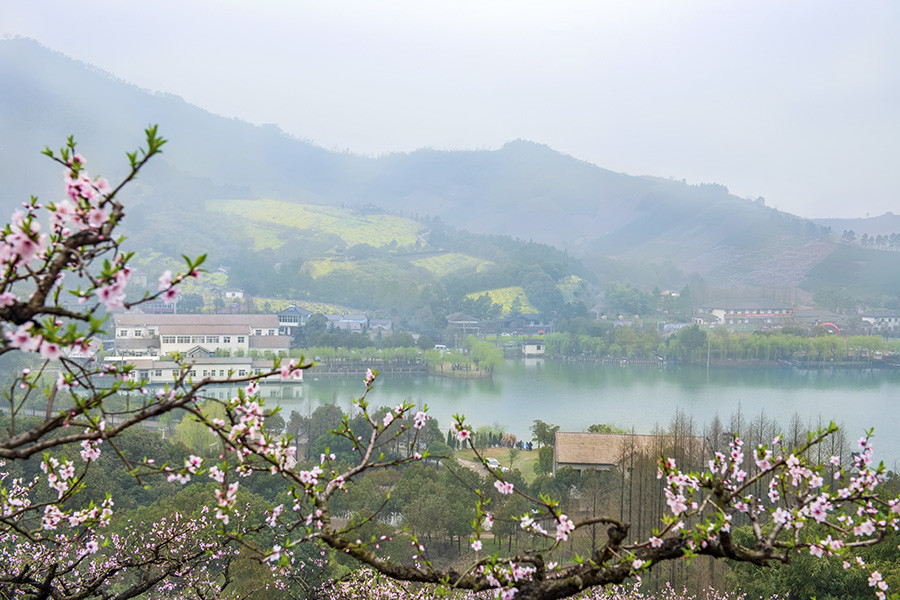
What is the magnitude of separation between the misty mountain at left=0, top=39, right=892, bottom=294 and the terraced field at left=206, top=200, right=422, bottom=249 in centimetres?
207

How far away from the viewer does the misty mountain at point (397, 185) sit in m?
51.4

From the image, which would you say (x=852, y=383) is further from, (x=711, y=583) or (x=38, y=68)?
(x=38, y=68)

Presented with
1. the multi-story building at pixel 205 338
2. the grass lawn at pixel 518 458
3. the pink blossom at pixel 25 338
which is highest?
the pink blossom at pixel 25 338

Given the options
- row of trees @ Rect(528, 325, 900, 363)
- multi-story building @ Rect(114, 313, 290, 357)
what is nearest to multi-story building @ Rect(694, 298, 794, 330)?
row of trees @ Rect(528, 325, 900, 363)

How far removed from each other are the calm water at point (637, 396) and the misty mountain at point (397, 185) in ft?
→ 87.4

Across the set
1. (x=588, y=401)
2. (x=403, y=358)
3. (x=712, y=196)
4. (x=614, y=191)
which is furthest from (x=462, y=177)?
(x=588, y=401)

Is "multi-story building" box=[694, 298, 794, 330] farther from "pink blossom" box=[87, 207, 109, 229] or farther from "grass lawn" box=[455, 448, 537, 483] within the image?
"pink blossom" box=[87, 207, 109, 229]

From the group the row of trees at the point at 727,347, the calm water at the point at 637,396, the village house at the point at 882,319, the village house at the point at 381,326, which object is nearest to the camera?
the calm water at the point at 637,396

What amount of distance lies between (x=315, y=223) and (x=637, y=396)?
3604cm

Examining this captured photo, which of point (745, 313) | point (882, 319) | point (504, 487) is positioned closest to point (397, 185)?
point (745, 313)

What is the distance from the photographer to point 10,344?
0.90 metres

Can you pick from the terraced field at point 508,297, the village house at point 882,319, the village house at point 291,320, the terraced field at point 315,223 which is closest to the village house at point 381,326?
the village house at point 291,320

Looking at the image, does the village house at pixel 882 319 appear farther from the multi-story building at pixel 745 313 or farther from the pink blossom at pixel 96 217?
the pink blossom at pixel 96 217

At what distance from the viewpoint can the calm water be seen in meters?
13.9
